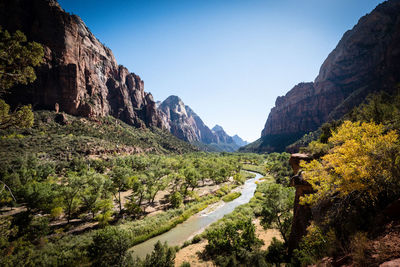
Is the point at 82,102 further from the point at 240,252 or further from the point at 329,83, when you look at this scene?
the point at 329,83

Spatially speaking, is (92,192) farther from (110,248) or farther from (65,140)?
(65,140)

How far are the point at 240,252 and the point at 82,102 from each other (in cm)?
10563

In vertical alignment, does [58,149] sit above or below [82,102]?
below

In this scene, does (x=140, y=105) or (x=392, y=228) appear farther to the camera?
(x=140, y=105)

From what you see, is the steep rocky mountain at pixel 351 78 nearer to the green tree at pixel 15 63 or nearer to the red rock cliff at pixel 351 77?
the red rock cliff at pixel 351 77

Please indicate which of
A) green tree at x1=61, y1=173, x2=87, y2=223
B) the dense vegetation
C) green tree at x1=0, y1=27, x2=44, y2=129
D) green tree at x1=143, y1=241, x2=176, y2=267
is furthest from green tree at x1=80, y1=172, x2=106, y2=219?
green tree at x1=0, y1=27, x2=44, y2=129

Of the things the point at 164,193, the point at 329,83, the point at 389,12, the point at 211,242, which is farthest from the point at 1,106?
the point at 389,12

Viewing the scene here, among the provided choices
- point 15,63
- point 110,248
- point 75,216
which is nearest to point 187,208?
point 110,248

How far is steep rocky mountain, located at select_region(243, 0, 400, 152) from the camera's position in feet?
291

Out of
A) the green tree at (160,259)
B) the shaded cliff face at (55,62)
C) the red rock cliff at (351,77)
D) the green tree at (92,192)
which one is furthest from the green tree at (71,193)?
the red rock cliff at (351,77)

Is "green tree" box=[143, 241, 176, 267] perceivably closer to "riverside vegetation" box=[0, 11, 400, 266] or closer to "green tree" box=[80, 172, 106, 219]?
"riverside vegetation" box=[0, 11, 400, 266]

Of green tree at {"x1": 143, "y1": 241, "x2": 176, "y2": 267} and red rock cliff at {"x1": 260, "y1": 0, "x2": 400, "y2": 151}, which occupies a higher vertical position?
red rock cliff at {"x1": 260, "y1": 0, "x2": 400, "y2": 151}

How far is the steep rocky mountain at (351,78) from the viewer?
88.8 meters

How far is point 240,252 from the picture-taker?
16.6 meters
